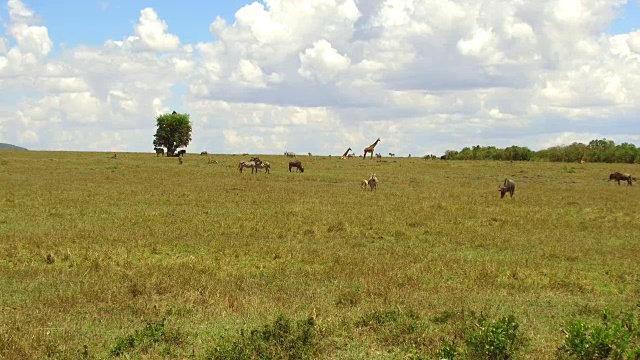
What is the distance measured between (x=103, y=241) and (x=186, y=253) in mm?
2585

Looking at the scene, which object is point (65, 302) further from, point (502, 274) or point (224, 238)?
point (502, 274)

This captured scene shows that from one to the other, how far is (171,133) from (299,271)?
8795cm

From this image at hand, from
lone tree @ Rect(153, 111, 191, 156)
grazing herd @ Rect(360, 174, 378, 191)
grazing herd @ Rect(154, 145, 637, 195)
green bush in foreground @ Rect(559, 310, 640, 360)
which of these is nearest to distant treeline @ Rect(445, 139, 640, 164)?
grazing herd @ Rect(154, 145, 637, 195)

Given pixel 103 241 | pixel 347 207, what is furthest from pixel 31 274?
pixel 347 207

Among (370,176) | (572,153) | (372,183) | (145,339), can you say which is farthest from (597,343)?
(572,153)

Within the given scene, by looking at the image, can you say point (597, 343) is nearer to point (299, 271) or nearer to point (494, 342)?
point (494, 342)

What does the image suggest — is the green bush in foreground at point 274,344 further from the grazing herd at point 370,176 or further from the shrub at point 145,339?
the grazing herd at point 370,176

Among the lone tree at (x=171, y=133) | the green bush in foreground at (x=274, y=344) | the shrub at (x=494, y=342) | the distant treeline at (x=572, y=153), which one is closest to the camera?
the shrub at (x=494, y=342)

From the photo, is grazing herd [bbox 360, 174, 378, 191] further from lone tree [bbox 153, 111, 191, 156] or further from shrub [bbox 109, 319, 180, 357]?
lone tree [bbox 153, 111, 191, 156]

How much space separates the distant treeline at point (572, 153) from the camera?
8206 cm

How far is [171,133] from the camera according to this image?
97750 mm

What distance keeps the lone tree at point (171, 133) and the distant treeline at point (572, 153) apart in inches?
1682

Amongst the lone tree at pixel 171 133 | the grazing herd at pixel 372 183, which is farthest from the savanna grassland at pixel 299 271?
the lone tree at pixel 171 133

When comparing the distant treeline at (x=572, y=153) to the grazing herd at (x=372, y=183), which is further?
the distant treeline at (x=572, y=153)
